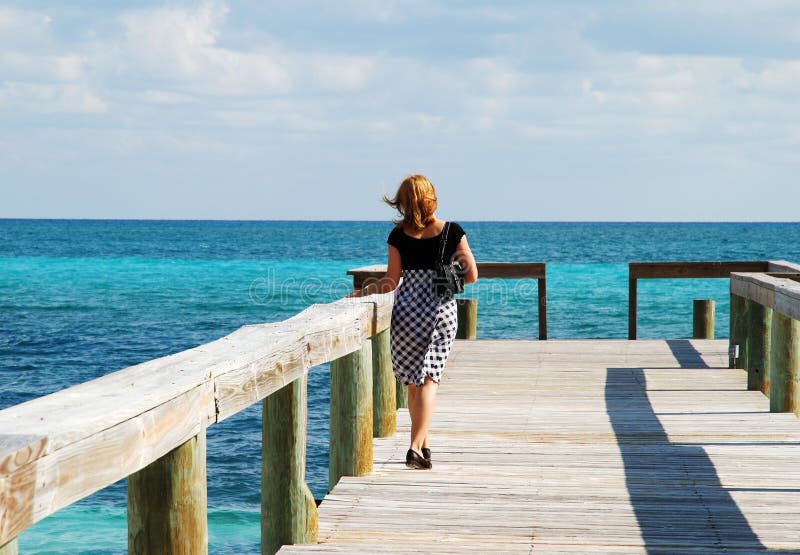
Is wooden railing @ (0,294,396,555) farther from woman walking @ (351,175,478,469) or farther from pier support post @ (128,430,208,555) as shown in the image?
woman walking @ (351,175,478,469)

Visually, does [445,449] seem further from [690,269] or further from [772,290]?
[690,269]

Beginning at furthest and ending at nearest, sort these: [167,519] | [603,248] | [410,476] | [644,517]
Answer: [603,248], [410,476], [644,517], [167,519]

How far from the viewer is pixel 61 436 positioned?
213 centimetres

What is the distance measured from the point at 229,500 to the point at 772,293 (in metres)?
5.85

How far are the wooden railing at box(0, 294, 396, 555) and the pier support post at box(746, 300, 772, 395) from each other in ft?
15.4

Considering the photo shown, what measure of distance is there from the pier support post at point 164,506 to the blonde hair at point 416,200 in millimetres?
2932

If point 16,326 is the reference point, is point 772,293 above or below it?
above

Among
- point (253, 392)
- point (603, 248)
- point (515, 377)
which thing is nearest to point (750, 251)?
point (603, 248)

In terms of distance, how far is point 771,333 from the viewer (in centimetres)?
793

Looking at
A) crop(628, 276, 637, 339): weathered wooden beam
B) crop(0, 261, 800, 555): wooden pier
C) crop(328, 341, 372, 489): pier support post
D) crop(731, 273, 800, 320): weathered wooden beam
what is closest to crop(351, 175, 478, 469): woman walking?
crop(0, 261, 800, 555): wooden pier

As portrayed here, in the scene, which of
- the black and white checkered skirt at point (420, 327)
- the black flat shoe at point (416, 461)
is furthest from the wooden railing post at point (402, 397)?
the black and white checkered skirt at point (420, 327)

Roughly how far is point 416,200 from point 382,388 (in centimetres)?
158

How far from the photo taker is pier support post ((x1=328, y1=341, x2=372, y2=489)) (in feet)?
18.1

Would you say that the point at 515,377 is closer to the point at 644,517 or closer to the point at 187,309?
the point at 644,517
